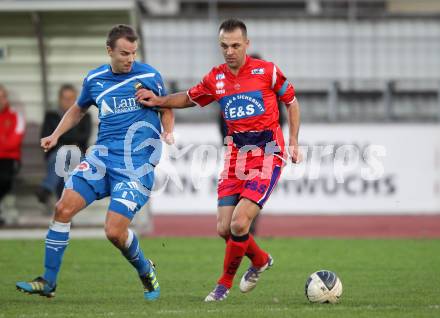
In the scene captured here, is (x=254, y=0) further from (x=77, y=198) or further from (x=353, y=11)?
(x=77, y=198)

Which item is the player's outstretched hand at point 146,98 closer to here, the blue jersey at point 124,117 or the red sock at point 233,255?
the blue jersey at point 124,117

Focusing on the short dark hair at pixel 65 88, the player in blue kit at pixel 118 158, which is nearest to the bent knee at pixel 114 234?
the player in blue kit at pixel 118 158

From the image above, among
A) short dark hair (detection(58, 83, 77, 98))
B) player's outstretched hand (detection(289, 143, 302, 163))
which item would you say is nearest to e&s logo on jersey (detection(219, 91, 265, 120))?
player's outstretched hand (detection(289, 143, 302, 163))

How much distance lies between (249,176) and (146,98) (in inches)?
45.3

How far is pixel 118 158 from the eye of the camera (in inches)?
347

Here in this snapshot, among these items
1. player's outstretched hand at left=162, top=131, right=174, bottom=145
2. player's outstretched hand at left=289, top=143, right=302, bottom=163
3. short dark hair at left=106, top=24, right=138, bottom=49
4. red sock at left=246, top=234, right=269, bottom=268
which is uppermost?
short dark hair at left=106, top=24, right=138, bottom=49

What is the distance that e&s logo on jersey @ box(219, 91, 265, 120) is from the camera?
354 inches

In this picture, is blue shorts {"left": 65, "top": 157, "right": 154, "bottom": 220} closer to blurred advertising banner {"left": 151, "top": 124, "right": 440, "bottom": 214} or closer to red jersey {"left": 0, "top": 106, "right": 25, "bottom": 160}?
red jersey {"left": 0, "top": 106, "right": 25, "bottom": 160}

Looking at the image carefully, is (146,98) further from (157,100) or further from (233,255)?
(233,255)

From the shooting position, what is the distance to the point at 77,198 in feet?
28.1

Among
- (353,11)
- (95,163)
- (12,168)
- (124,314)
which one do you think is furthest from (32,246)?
(353,11)

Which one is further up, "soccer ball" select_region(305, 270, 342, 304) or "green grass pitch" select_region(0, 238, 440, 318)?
"soccer ball" select_region(305, 270, 342, 304)

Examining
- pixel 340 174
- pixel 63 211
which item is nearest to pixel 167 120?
pixel 63 211

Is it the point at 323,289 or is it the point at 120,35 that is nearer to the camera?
the point at 323,289
